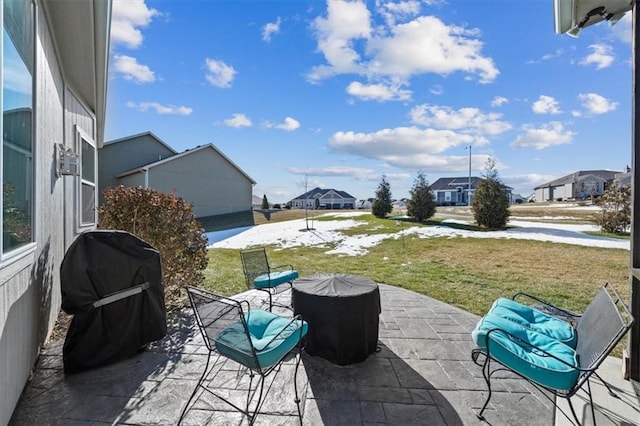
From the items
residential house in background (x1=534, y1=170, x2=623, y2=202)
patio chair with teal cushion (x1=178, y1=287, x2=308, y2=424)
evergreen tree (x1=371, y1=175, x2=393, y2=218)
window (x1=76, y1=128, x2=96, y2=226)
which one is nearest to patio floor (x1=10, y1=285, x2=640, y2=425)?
patio chair with teal cushion (x1=178, y1=287, x2=308, y2=424)

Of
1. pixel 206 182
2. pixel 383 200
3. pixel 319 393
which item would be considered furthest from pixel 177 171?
pixel 319 393

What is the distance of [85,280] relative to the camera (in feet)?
9.32

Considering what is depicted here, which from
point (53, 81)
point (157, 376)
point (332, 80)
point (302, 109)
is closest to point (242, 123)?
point (302, 109)

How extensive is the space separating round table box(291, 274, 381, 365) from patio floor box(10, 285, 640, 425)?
0.12 metres

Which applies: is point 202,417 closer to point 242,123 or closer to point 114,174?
point 242,123

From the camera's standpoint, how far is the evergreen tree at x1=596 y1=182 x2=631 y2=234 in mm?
11672

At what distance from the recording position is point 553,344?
2521mm

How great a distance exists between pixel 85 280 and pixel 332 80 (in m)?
10.7

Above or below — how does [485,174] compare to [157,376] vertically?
above

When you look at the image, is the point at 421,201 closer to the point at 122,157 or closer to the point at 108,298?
the point at 108,298

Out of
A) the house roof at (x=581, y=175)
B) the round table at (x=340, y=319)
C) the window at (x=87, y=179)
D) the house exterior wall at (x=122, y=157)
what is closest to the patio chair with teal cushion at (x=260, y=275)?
the round table at (x=340, y=319)

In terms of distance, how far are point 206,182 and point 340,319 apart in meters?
19.2

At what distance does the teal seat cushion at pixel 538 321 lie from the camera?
2.68 meters

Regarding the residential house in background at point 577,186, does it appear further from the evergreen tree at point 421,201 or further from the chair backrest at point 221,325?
the chair backrest at point 221,325
